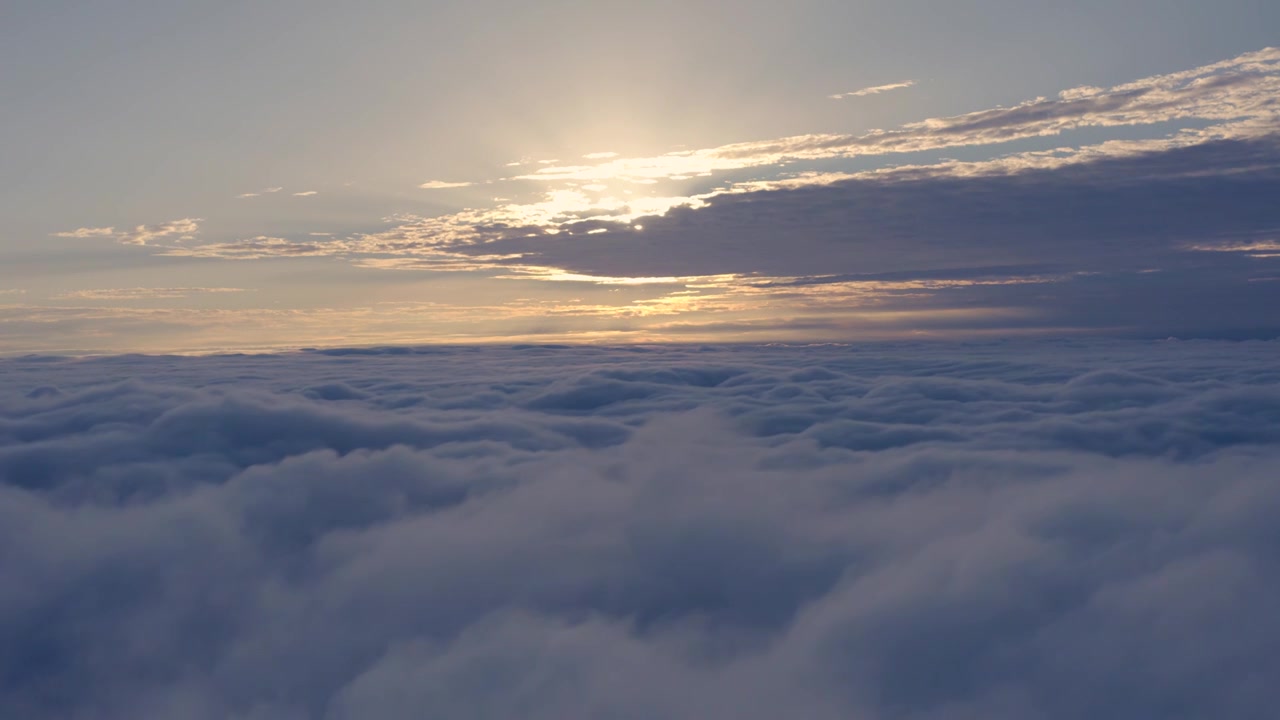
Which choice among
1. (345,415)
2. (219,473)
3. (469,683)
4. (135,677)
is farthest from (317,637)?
(345,415)

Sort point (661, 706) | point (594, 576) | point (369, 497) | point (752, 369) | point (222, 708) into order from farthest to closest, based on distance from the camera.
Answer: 1. point (752, 369)
2. point (369, 497)
3. point (594, 576)
4. point (222, 708)
5. point (661, 706)

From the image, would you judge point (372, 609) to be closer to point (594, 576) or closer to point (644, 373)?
point (594, 576)

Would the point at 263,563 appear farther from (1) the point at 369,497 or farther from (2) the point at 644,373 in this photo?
(2) the point at 644,373

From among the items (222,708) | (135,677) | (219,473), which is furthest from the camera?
(219,473)

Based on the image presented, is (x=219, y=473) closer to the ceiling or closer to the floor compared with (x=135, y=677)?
closer to the ceiling

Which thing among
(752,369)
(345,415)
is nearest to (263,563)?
(345,415)

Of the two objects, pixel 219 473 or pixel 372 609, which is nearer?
pixel 372 609

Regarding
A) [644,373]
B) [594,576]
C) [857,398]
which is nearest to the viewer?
[594,576]

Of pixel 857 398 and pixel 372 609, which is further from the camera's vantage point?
pixel 857 398

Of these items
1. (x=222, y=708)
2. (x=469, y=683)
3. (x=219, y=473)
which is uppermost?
(x=219, y=473)
